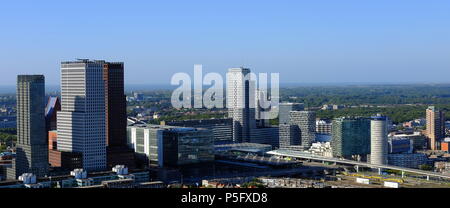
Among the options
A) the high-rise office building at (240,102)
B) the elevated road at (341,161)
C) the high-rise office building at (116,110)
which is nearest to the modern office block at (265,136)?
the high-rise office building at (240,102)

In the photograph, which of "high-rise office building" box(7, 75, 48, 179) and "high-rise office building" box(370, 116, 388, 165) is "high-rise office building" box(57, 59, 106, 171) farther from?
"high-rise office building" box(370, 116, 388, 165)

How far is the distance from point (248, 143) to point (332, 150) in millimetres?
3518

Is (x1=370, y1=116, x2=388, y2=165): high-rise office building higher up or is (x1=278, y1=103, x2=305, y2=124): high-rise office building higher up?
(x1=278, y1=103, x2=305, y2=124): high-rise office building

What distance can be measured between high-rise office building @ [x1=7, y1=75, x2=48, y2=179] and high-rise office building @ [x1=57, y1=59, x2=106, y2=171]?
0.71 metres

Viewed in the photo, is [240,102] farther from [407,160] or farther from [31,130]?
[31,130]

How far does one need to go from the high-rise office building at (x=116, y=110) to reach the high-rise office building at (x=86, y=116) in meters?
0.95

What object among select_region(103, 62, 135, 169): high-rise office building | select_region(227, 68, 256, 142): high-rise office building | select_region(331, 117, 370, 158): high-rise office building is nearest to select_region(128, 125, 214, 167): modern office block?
select_region(103, 62, 135, 169): high-rise office building

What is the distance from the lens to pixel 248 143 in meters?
26.0

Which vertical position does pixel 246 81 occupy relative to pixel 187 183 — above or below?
above

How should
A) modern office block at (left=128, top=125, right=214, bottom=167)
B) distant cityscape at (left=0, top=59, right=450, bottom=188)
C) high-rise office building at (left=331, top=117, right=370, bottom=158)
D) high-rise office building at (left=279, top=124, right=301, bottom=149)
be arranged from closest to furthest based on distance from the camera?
distant cityscape at (left=0, top=59, right=450, bottom=188), modern office block at (left=128, top=125, right=214, bottom=167), high-rise office building at (left=331, top=117, right=370, bottom=158), high-rise office building at (left=279, top=124, right=301, bottom=149)

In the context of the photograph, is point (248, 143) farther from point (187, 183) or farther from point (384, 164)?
point (187, 183)

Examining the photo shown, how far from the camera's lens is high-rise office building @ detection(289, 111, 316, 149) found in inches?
1046

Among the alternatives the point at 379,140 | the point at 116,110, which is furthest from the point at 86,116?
the point at 379,140
